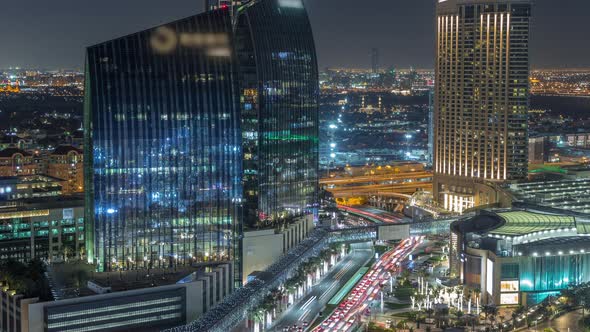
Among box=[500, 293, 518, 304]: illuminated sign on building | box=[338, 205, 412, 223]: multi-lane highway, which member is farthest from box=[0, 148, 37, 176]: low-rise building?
box=[500, 293, 518, 304]: illuminated sign on building

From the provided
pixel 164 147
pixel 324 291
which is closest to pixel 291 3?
pixel 164 147

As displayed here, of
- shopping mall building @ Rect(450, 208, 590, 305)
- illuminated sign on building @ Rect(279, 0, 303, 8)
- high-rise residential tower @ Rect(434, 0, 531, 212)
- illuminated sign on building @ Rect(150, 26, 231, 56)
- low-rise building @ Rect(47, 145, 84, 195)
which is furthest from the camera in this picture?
low-rise building @ Rect(47, 145, 84, 195)

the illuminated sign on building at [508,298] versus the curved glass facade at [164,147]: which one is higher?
the curved glass facade at [164,147]

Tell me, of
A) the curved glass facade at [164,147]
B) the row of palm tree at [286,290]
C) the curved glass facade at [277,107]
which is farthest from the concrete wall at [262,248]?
the curved glass facade at [277,107]

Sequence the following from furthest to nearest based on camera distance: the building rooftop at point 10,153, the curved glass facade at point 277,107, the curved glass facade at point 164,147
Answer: the building rooftop at point 10,153 < the curved glass facade at point 277,107 < the curved glass facade at point 164,147

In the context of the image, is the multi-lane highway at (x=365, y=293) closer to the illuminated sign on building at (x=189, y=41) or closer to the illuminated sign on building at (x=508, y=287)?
the illuminated sign on building at (x=508, y=287)

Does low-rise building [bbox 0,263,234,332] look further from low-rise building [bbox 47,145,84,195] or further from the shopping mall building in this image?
low-rise building [bbox 47,145,84,195]
